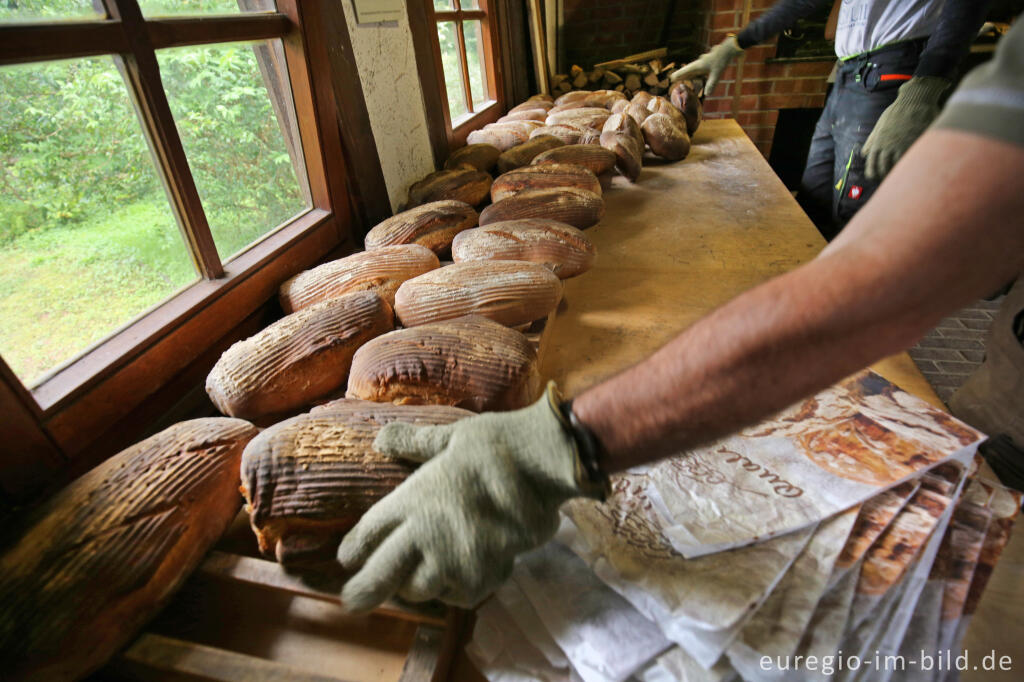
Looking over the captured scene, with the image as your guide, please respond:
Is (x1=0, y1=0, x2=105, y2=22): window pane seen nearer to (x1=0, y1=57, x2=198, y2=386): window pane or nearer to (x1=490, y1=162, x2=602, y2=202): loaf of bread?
(x1=0, y1=57, x2=198, y2=386): window pane

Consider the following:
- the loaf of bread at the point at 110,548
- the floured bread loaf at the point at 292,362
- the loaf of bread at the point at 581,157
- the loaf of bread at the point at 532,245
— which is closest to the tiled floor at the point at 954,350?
the loaf of bread at the point at 581,157

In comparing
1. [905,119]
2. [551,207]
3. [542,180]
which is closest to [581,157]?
[542,180]

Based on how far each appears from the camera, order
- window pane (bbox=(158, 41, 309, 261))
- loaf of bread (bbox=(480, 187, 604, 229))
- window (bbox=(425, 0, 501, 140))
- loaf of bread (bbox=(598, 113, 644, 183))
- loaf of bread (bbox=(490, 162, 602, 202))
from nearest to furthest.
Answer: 1. window pane (bbox=(158, 41, 309, 261))
2. loaf of bread (bbox=(480, 187, 604, 229))
3. loaf of bread (bbox=(490, 162, 602, 202))
4. loaf of bread (bbox=(598, 113, 644, 183))
5. window (bbox=(425, 0, 501, 140))

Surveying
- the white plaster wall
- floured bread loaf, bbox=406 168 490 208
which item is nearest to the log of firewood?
floured bread loaf, bbox=406 168 490 208

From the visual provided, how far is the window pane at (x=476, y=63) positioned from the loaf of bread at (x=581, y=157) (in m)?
1.26

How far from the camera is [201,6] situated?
115cm

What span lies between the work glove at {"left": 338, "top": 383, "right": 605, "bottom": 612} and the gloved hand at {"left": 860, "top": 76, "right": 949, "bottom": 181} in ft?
5.82

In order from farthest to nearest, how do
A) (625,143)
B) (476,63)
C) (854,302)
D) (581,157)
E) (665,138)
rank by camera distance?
1. (476,63)
2. (665,138)
3. (625,143)
4. (581,157)
5. (854,302)

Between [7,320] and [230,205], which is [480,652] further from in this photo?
[230,205]

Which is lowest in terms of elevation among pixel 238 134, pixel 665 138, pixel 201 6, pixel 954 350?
pixel 954 350

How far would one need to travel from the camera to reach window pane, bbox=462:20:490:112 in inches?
124

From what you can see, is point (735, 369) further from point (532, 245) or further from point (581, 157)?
point (581, 157)

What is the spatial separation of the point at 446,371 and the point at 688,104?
2935 millimetres

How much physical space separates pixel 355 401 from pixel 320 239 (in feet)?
2.80
